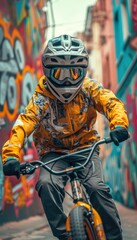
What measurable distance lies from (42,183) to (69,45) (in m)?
1.23

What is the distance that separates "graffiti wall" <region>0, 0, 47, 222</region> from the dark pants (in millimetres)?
5233

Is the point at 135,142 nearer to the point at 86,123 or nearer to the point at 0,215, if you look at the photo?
the point at 0,215

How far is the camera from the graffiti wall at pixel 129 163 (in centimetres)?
1319

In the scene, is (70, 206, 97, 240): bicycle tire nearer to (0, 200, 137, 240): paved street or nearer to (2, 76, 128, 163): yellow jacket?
(2, 76, 128, 163): yellow jacket

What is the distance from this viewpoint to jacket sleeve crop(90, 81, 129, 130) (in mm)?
4094

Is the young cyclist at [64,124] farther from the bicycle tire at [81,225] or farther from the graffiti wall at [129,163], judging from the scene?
the graffiti wall at [129,163]

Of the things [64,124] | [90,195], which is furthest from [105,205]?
[64,124]

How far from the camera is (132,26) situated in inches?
548

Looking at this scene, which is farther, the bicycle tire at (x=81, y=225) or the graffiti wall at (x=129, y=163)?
the graffiti wall at (x=129, y=163)

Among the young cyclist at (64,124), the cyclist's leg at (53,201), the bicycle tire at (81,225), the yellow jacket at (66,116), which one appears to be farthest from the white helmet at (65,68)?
the bicycle tire at (81,225)

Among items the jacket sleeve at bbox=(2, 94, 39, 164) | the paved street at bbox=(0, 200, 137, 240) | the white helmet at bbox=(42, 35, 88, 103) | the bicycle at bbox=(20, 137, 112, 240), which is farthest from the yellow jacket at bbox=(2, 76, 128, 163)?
the paved street at bbox=(0, 200, 137, 240)

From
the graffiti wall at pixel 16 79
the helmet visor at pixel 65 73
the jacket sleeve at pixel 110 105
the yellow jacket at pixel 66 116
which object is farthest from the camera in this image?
the graffiti wall at pixel 16 79

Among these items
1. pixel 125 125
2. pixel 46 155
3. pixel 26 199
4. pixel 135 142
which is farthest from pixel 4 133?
pixel 125 125

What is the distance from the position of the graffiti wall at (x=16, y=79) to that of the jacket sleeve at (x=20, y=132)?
16.6 ft
